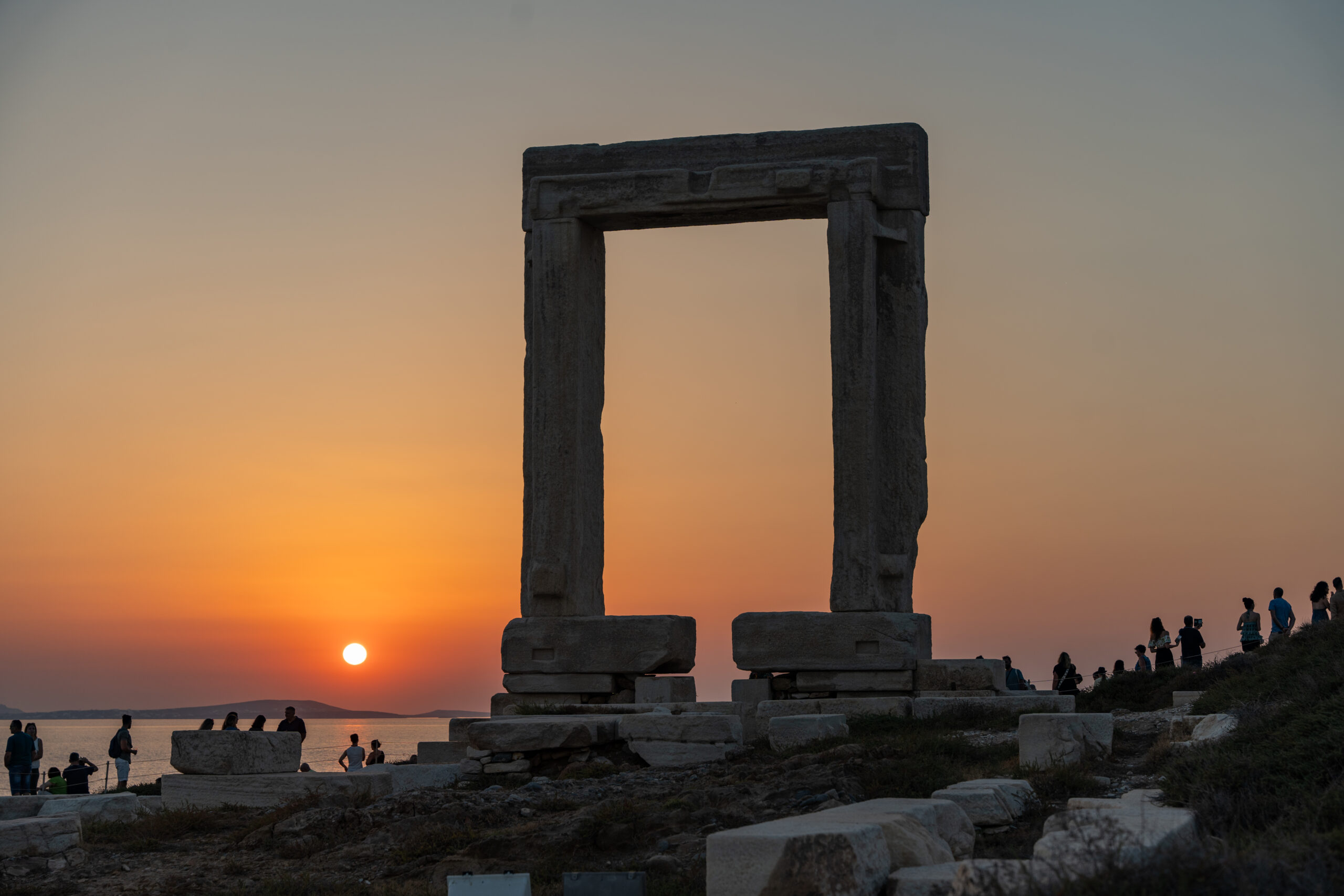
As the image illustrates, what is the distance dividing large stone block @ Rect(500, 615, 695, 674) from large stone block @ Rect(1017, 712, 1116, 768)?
16.3 feet

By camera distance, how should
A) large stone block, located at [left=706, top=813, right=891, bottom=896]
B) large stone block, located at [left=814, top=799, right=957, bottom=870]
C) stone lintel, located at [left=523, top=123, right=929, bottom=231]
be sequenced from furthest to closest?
stone lintel, located at [left=523, top=123, right=929, bottom=231] < large stone block, located at [left=814, top=799, right=957, bottom=870] < large stone block, located at [left=706, top=813, right=891, bottom=896]

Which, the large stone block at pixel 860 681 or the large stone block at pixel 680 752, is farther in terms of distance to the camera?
the large stone block at pixel 860 681

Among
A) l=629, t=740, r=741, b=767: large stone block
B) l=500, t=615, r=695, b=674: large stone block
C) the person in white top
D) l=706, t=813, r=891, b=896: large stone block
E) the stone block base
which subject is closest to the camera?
l=706, t=813, r=891, b=896: large stone block

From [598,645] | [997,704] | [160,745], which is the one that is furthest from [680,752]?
[160,745]

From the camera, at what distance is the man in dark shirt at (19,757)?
17.2 m

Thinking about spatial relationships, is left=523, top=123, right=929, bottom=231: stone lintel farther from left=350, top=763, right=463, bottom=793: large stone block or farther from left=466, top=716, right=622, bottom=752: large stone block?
left=350, top=763, right=463, bottom=793: large stone block

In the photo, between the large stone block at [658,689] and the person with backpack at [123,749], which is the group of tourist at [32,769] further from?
the large stone block at [658,689]

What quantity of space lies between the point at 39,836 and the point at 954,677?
342 inches

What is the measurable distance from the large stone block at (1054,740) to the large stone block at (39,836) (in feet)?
23.4

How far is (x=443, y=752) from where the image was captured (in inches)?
558

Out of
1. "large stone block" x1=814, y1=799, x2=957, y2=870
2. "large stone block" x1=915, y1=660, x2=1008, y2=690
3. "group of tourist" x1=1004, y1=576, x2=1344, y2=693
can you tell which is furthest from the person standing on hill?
"large stone block" x1=814, y1=799, x2=957, y2=870

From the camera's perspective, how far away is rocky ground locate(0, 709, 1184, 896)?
8992 millimetres

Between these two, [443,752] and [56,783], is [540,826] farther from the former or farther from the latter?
[56,783]

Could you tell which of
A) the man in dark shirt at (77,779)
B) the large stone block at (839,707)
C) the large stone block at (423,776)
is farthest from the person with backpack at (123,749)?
the large stone block at (839,707)
